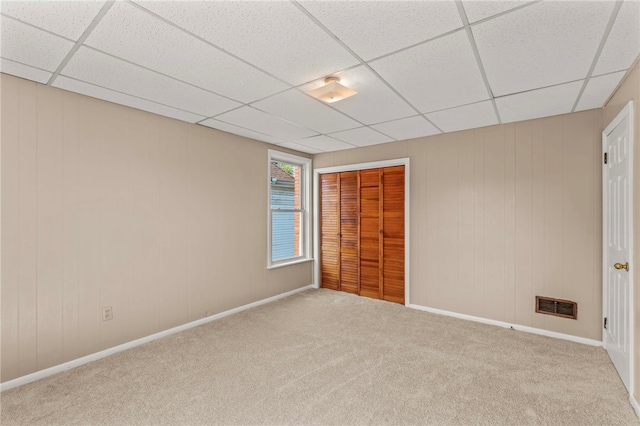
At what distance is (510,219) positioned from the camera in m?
3.48

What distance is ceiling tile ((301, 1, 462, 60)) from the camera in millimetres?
1522

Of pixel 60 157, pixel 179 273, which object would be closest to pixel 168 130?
pixel 60 157

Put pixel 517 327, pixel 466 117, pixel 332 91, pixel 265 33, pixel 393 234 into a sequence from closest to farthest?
pixel 265 33
pixel 332 91
pixel 466 117
pixel 517 327
pixel 393 234

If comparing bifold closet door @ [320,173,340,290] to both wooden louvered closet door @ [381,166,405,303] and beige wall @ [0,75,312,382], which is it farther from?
beige wall @ [0,75,312,382]

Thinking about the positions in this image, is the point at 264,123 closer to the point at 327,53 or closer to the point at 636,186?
the point at 327,53

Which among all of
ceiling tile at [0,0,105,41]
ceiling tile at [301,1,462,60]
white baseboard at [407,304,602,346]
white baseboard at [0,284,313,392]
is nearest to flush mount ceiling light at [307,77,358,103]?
ceiling tile at [301,1,462,60]

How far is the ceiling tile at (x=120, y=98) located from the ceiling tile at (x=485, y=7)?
263 centimetres

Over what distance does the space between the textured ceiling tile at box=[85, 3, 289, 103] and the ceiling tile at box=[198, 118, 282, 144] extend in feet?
3.05

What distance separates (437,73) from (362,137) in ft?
6.10

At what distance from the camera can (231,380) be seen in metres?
2.38

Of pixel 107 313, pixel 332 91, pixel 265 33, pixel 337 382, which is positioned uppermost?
pixel 265 33

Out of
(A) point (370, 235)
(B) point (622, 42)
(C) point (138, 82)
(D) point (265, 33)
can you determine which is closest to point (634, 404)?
(B) point (622, 42)

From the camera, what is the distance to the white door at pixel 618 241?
221cm

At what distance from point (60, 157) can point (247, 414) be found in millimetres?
2510
